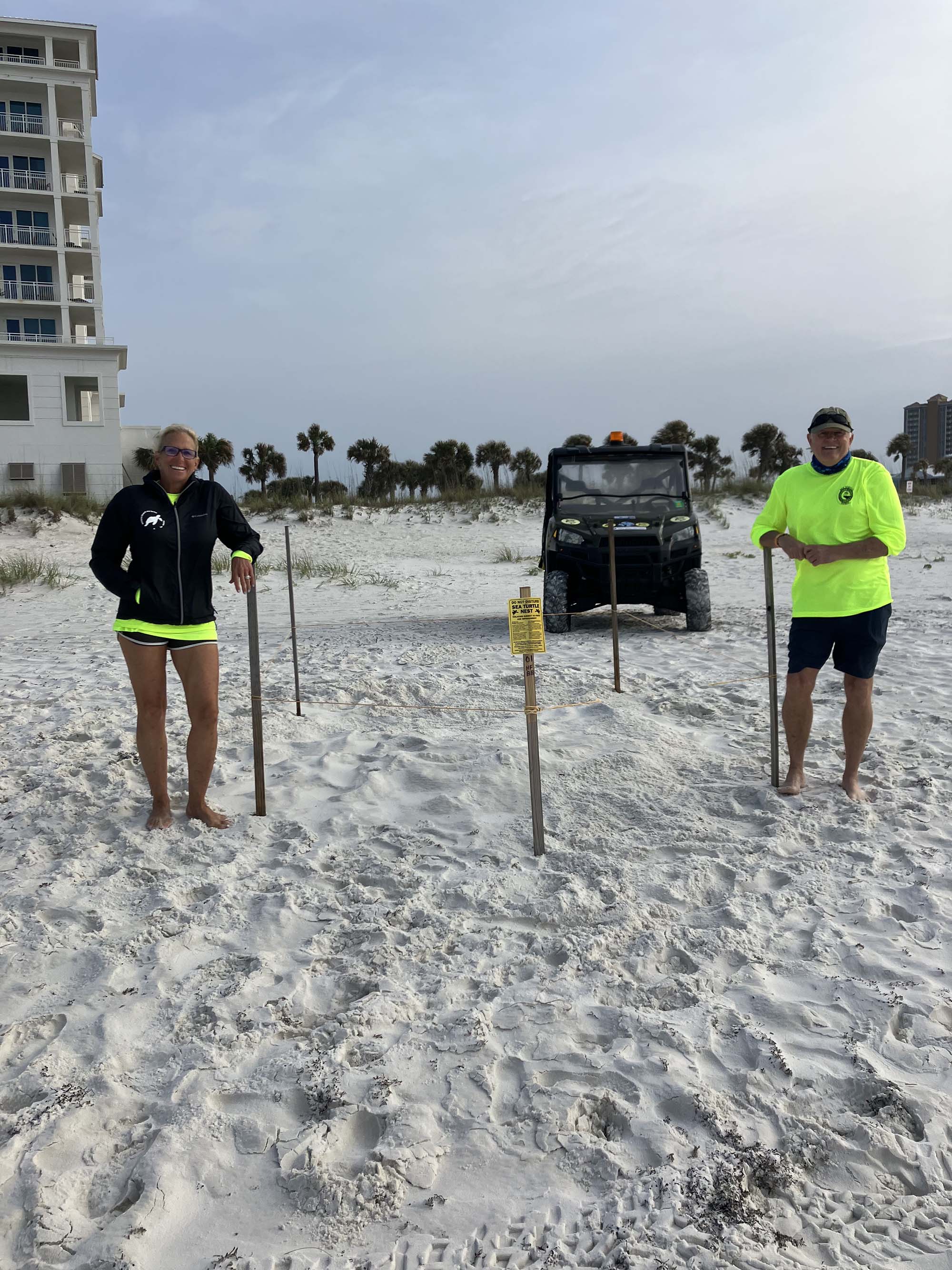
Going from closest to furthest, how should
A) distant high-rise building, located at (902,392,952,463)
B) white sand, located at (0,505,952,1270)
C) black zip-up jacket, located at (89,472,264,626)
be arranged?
white sand, located at (0,505,952,1270), black zip-up jacket, located at (89,472,264,626), distant high-rise building, located at (902,392,952,463)

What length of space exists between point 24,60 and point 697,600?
38409 mm

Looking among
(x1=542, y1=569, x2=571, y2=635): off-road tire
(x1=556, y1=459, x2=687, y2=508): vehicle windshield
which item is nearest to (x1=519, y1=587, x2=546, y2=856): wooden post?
(x1=542, y1=569, x2=571, y2=635): off-road tire

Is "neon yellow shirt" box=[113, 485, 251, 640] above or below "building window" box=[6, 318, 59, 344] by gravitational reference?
below

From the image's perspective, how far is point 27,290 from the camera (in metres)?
33.3

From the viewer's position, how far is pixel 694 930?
3.06 meters

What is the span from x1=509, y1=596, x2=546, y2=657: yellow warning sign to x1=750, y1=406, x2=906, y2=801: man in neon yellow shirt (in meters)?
1.23

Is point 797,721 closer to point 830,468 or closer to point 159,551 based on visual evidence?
point 830,468

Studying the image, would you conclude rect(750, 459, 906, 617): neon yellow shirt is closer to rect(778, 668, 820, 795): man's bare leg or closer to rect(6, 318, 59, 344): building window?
rect(778, 668, 820, 795): man's bare leg

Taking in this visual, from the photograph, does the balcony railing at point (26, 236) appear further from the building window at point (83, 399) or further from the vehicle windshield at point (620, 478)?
the vehicle windshield at point (620, 478)

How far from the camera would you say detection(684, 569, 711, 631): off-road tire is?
365 inches

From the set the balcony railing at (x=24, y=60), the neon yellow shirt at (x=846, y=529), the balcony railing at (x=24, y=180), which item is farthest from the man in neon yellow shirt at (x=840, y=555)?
the balcony railing at (x=24, y=60)

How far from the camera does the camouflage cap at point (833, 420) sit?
153 inches

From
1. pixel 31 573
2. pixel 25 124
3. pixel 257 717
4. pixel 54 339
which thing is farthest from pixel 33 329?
pixel 257 717

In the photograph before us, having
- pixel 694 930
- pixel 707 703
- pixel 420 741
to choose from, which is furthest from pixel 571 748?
pixel 694 930
